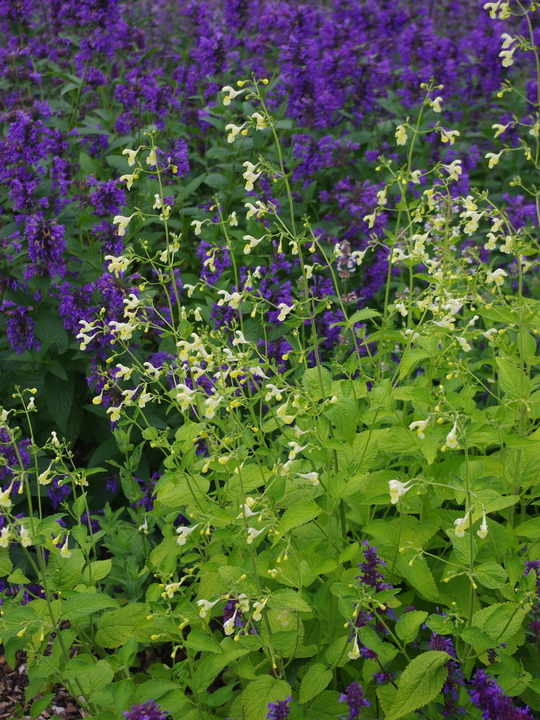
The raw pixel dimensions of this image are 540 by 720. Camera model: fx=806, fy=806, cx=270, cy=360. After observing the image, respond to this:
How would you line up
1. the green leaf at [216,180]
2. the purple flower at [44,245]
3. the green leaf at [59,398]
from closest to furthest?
the purple flower at [44,245]
the green leaf at [59,398]
the green leaf at [216,180]

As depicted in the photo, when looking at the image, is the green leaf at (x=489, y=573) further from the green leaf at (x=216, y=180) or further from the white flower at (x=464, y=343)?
the green leaf at (x=216, y=180)

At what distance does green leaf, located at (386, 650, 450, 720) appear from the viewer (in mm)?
2117

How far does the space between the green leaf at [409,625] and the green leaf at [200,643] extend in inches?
20.6

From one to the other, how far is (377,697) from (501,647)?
1.32 ft

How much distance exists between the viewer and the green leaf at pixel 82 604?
2.32 meters

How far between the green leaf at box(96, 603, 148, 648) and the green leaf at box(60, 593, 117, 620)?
27 centimetres

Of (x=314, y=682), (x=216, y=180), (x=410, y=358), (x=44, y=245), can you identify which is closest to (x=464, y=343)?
(x=410, y=358)

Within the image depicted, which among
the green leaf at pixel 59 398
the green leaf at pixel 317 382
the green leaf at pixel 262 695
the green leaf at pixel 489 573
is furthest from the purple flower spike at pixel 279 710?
the green leaf at pixel 59 398

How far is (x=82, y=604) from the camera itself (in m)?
2.34

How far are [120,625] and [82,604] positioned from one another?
330 millimetres

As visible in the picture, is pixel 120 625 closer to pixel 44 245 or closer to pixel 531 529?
pixel 531 529

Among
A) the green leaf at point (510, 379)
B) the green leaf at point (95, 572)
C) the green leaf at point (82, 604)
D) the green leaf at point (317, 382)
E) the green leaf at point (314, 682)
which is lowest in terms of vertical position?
the green leaf at point (314, 682)

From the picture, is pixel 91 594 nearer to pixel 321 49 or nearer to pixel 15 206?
pixel 15 206

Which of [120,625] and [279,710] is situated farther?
[120,625]
